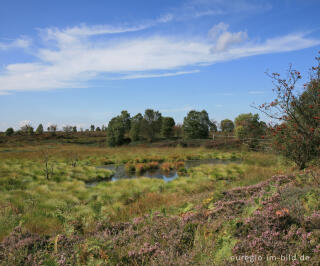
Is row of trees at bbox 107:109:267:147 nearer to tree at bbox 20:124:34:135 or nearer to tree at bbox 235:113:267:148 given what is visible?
tree at bbox 235:113:267:148

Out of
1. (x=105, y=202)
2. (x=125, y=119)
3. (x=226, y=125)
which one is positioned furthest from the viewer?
A: (x=226, y=125)

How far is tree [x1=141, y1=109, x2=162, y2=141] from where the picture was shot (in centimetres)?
4278

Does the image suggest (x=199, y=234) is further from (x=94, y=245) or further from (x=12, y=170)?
(x=12, y=170)

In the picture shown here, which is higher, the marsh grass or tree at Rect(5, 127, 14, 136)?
tree at Rect(5, 127, 14, 136)

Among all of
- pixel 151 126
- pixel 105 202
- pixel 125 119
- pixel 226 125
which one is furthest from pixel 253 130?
pixel 226 125

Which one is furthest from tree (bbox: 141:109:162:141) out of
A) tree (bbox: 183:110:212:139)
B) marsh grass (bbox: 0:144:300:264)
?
marsh grass (bbox: 0:144:300:264)

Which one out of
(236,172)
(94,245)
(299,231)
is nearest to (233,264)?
(299,231)

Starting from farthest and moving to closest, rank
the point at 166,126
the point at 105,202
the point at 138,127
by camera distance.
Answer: the point at 166,126, the point at 138,127, the point at 105,202

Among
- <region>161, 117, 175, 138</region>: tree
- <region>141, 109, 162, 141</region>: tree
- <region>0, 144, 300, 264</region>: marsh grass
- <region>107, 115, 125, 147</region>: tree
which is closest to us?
<region>0, 144, 300, 264</region>: marsh grass

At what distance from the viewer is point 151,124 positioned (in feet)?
147

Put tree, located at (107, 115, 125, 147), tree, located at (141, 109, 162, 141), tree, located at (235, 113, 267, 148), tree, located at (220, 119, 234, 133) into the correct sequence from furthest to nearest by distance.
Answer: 1. tree, located at (220, 119, 234, 133)
2. tree, located at (141, 109, 162, 141)
3. tree, located at (107, 115, 125, 147)
4. tree, located at (235, 113, 267, 148)

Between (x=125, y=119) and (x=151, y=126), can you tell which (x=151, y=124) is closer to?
(x=151, y=126)

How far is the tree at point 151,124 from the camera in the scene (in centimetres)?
4278

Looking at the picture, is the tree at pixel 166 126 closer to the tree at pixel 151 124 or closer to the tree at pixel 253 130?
the tree at pixel 151 124
